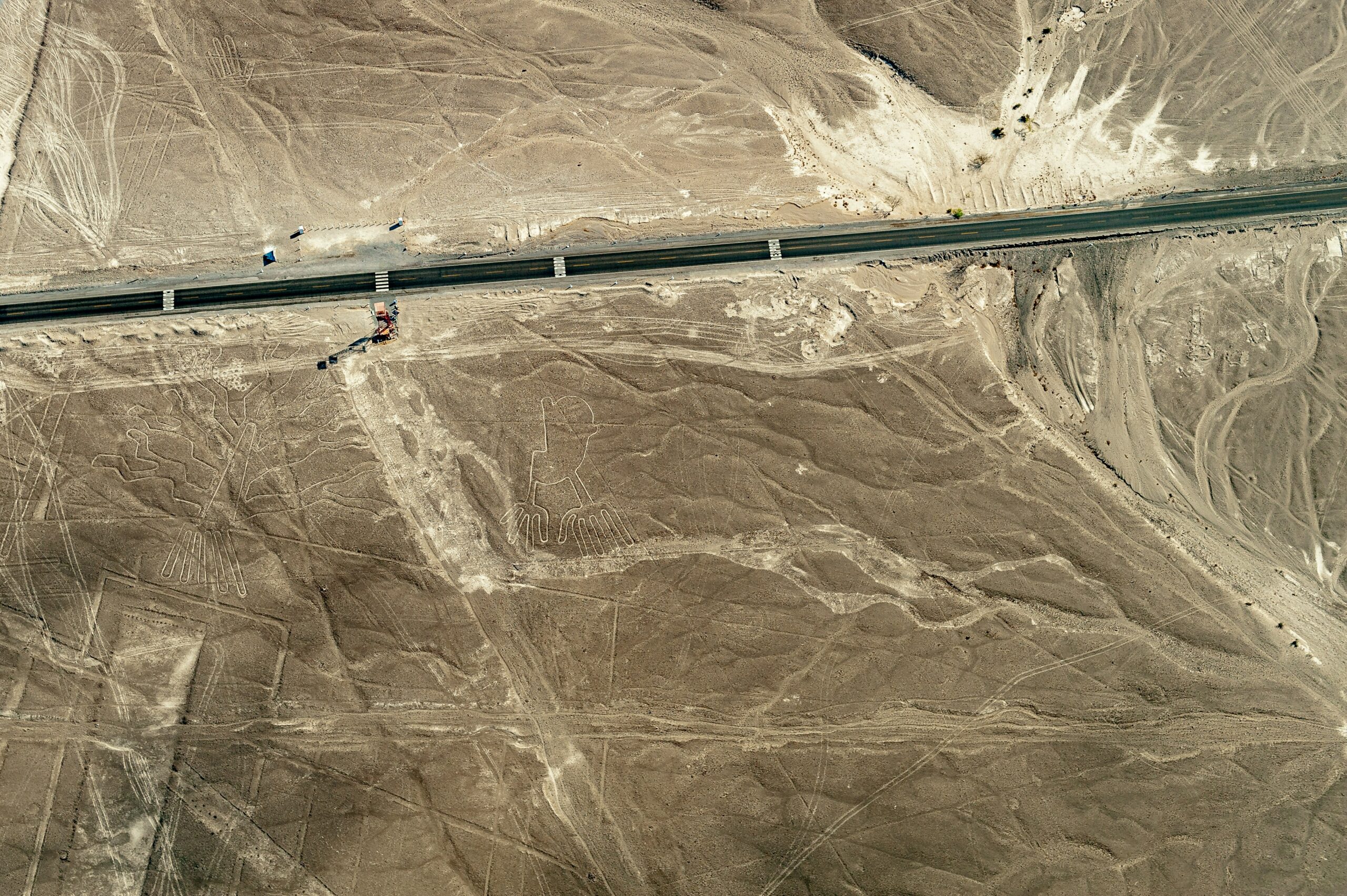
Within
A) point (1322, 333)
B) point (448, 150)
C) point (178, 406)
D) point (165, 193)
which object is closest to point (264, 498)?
point (178, 406)

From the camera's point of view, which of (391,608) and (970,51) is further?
(970,51)

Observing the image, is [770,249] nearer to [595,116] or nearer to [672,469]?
[595,116]

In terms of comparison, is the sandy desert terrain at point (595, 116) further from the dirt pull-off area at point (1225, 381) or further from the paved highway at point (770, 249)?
the dirt pull-off area at point (1225, 381)

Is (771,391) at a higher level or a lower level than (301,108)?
lower

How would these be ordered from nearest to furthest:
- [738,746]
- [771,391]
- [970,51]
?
[738,746]
[771,391]
[970,51]

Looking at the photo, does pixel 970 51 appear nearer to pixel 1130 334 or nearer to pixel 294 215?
pixel 1130 334

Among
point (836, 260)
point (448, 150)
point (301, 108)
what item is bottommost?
point (836, 260)

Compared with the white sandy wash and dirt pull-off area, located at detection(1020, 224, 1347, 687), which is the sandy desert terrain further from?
dirt pull-off area, located at detection(1020, 224, 1347, 687)
